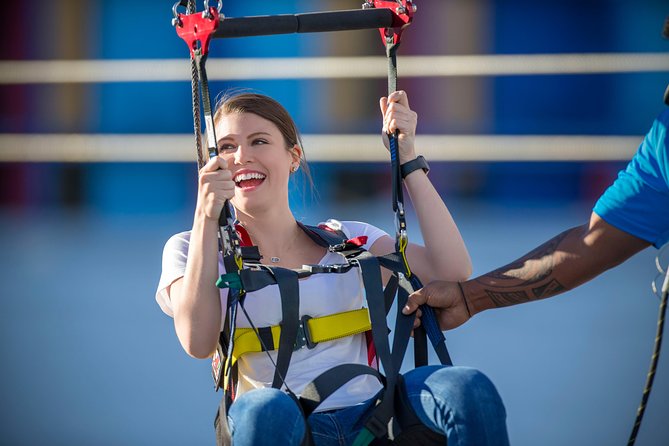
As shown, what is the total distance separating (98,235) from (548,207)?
3251 millimetres

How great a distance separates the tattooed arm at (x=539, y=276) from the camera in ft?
8.98

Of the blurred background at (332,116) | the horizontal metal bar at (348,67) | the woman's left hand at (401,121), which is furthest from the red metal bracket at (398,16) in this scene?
the horizontal metal bar at (348,67)

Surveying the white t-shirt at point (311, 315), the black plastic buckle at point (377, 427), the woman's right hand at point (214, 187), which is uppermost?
the woman's right hand at point (214, 187)

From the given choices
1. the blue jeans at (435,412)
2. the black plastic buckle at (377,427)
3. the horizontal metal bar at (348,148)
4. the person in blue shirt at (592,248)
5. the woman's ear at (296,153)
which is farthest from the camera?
the horizontal metal bar at (348,148)

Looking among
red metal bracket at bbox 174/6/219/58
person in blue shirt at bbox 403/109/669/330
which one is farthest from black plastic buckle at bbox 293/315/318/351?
red metal bracket at bbox 174/6/219/58

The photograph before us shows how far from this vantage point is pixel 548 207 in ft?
25.5

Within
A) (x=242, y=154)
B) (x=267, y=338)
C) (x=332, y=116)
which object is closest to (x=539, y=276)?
(x=267, y=338)

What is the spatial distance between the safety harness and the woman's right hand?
36 mm

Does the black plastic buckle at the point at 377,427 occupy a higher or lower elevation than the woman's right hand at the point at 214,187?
lower

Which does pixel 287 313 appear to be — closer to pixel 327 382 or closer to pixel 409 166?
pixel 327 382

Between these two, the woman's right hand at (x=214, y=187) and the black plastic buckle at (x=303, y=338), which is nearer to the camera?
the woman's right hand at (x=214, y=187)

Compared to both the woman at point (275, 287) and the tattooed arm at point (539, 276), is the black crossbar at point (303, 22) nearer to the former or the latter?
the woman at point (275, 287)

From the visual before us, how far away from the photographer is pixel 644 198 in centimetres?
259

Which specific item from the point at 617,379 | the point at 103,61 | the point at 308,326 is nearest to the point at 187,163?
the point at 103,61
